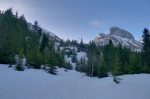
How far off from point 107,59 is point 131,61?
23980 mm

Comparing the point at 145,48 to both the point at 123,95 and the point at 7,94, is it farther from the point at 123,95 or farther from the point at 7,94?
the point at 7,94

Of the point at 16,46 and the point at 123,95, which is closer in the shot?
the point at 123,95

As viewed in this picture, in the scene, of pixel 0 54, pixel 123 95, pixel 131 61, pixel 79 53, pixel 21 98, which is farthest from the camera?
pixel 79 53

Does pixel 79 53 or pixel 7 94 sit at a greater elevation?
pixel 79 53

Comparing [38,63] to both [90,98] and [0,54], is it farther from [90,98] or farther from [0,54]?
[90,98]

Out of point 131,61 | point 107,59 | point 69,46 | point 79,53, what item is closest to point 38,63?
point 131,61

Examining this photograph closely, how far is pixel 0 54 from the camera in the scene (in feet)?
161

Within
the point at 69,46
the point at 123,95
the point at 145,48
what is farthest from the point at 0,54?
the point at 69,46

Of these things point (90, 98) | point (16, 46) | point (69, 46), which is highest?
point (69, 46)

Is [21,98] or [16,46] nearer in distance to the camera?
[21,98]

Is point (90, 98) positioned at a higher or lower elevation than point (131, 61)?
lower

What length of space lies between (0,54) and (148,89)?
36.5m

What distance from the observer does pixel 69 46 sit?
648 feet

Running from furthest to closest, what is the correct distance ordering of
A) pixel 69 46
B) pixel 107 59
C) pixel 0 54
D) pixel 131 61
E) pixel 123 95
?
1. pixel 69 46
2. pixel 107 59
3. pixel 131 61
4. pixel 0 54
5. pixel 123 95
